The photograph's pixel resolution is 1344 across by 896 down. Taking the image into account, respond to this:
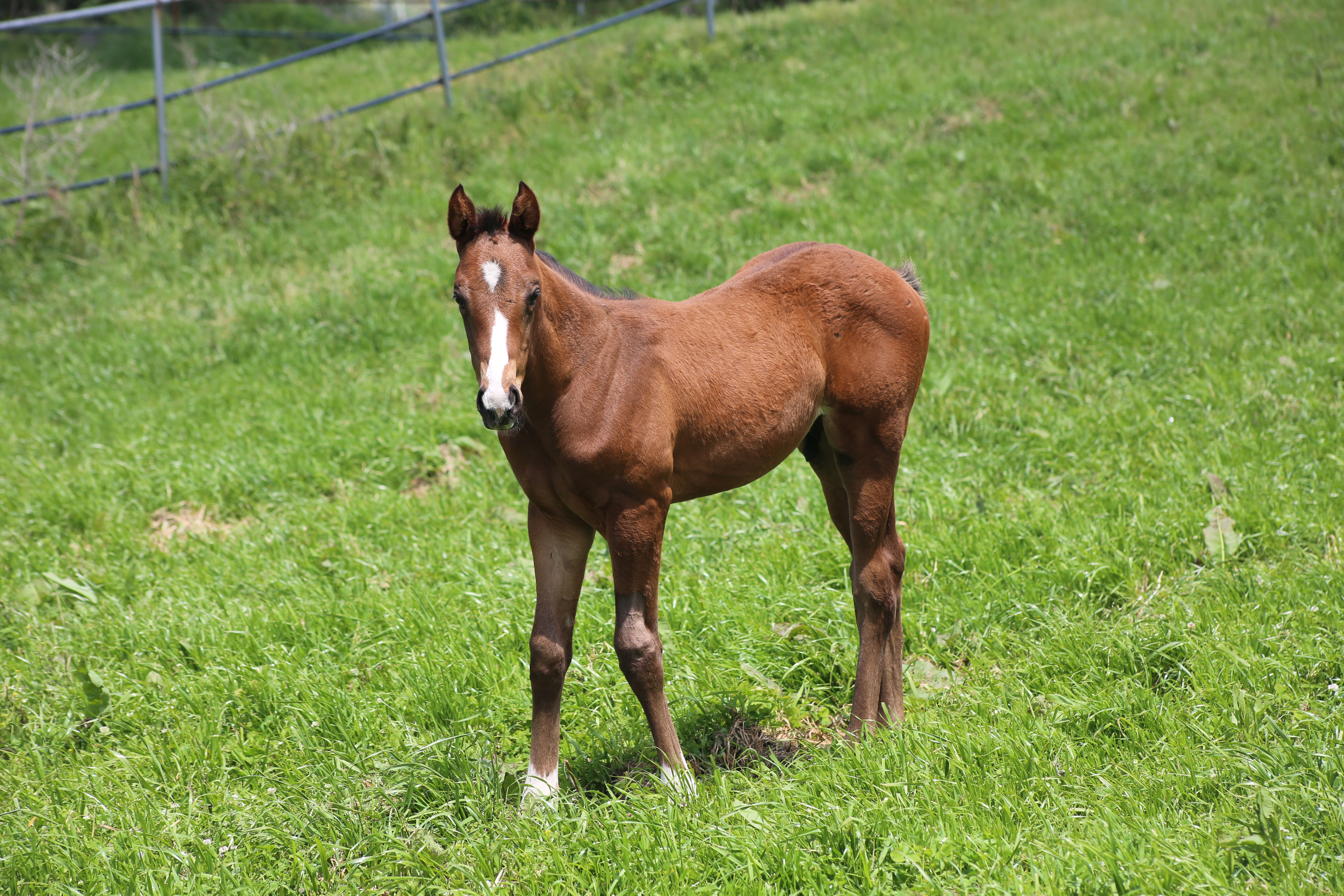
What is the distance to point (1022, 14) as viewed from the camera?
12.9 metres

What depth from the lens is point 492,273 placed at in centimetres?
280

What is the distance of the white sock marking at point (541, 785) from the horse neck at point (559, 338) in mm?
1268

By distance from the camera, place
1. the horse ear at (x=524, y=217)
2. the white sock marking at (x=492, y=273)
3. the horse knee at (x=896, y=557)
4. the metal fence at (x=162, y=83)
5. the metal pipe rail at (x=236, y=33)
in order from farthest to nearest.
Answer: the metal pipe rail at (x=236, y=33)
the metal fence at (x=162, y=83)
the horse knee at (x=896, y=557)
the horse ear at (x=524, y=217)
the white sock marking at (x=492, y=273)

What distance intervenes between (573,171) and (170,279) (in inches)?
165

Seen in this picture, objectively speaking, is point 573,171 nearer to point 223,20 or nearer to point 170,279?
point 170,279

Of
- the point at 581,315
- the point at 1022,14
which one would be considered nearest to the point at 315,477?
the point at 581,315

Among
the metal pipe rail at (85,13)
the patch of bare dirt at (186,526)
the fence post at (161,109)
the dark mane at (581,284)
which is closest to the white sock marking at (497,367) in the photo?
the dark mane at (581,284)

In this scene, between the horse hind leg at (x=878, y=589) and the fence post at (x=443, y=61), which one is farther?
the fence post at (x=443, y=61)

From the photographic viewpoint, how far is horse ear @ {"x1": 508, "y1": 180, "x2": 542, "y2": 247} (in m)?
2.92

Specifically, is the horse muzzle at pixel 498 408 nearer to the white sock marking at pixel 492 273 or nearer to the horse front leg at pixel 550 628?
the white sock marking at pixel 492 273

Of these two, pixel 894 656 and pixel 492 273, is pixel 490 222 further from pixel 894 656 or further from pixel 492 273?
pixel 894 656

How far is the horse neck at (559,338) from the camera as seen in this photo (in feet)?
9.98

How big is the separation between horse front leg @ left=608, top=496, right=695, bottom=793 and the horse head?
0.52 m

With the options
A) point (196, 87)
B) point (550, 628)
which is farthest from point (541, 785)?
point (196, 87)
